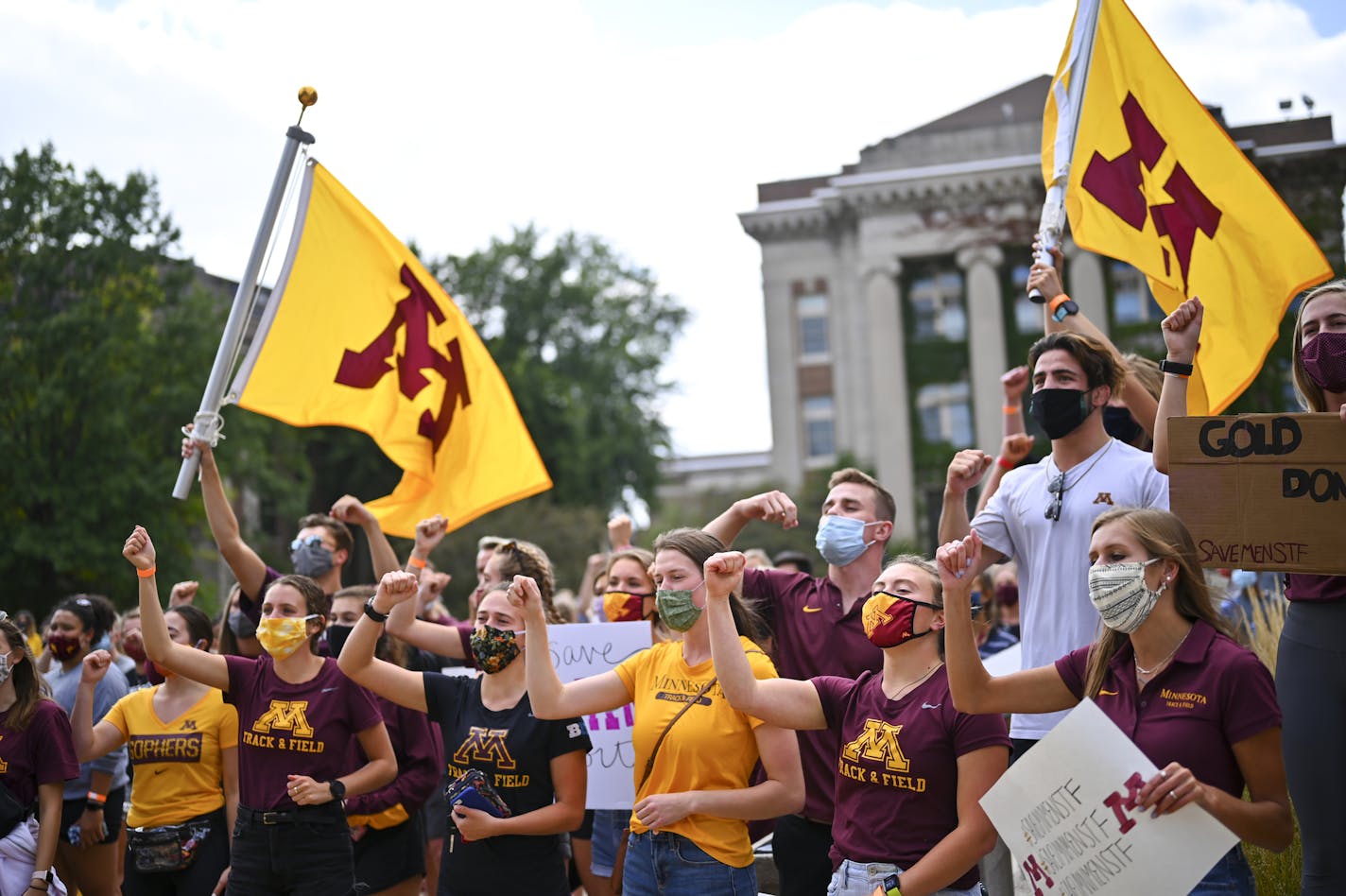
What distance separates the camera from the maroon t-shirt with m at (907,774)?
4.40 metres

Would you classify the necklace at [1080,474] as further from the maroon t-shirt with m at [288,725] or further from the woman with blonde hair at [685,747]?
the maroon t-shirt with m at [288,725]

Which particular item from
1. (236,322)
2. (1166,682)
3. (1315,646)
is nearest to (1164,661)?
(1166,682)

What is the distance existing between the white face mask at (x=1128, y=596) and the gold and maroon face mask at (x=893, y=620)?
73 cm

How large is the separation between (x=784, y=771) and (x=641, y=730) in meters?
0.59

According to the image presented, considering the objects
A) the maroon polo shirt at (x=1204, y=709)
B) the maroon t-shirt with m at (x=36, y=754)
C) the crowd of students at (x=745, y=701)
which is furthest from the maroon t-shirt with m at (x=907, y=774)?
the maroon t-shirt with m at (x=36, y=754)

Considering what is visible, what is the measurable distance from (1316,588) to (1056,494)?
1095mm

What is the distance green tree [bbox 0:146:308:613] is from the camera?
30.7 metres

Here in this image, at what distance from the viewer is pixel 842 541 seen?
18.9ft

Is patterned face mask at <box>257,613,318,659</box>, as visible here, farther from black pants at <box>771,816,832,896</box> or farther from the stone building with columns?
the stone building with columns

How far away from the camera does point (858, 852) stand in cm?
446

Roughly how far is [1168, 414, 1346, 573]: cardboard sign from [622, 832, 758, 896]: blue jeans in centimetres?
203

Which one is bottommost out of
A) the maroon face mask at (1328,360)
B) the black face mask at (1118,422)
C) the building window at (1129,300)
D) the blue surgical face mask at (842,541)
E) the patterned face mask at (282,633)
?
the patterned face mask at (282,633)

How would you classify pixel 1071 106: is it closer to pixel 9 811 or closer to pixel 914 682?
pixel 914 682

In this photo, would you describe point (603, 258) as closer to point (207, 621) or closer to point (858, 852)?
point (207, 621)
